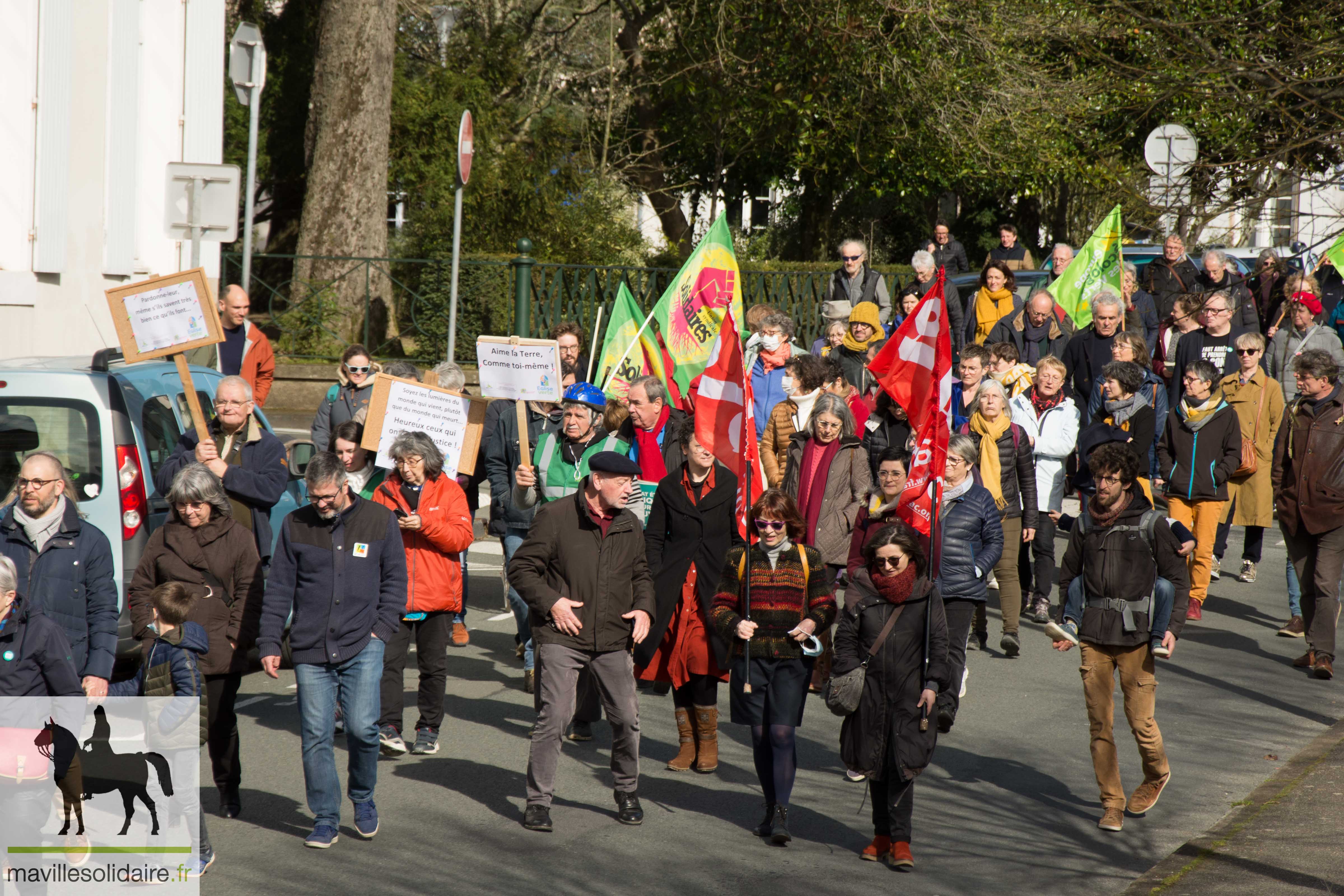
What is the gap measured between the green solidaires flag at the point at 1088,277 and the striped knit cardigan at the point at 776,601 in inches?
368

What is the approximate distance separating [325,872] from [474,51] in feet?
68.1

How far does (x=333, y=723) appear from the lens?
6.42 m

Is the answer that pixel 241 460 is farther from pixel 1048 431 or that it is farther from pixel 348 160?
pixel 348 160

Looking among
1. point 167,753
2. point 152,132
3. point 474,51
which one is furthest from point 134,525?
point 474,51

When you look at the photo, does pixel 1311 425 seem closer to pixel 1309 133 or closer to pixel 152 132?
pixel 1309 133

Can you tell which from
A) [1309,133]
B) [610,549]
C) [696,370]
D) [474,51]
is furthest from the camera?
[474,51]

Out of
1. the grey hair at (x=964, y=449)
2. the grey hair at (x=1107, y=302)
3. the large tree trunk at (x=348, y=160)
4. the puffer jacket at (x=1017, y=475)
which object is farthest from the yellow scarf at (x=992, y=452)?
the large tree trunk at (x=348, y=160)

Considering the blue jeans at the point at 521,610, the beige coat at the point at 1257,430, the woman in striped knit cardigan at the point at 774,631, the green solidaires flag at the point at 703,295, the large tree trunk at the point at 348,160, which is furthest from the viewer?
the large tree trunk at the point at 348,160

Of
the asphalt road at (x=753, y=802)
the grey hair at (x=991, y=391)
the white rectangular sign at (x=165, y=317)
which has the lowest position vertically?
the asphalt road at (x=753, y=802)

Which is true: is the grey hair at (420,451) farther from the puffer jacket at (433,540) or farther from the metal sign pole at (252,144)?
the metal sign pole at (252,144)

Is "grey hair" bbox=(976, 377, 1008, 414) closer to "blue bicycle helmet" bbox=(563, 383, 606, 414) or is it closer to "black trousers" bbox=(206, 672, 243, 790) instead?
"blue bicycle helmet" bbox=(563, 383, 606, 414)

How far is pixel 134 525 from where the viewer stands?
25.6 ft

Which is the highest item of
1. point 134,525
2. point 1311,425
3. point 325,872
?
point 1311,425

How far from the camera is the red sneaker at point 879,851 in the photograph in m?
6.46
